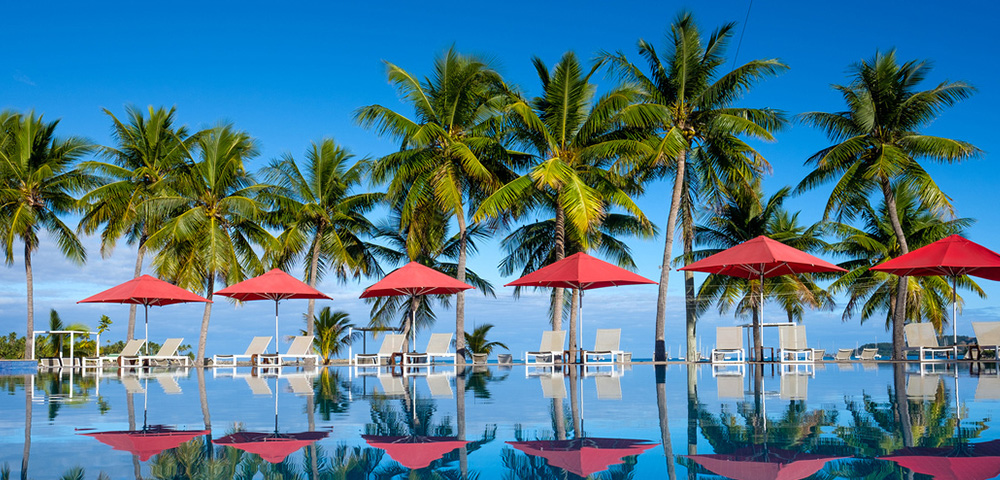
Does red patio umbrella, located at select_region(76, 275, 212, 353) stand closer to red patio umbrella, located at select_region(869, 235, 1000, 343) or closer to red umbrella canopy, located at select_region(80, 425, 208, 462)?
red umbrella canopy, located at select_region(80, 425, 208, 462)

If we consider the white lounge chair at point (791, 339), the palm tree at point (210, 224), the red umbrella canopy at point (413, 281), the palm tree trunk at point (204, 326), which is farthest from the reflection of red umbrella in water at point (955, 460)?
the palm tree trunk at point (204, 326)

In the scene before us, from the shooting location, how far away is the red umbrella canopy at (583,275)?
15.6 metres

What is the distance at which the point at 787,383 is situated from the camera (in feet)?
35.4

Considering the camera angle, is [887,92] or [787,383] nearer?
[787,383]

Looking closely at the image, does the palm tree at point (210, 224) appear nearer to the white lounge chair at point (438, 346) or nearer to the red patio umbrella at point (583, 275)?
the white lounge chair at point (438, 346)

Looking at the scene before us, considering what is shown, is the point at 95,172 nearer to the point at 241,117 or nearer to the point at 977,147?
the point at 241,117

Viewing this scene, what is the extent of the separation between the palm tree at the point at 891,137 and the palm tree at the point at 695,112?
7.10 feet

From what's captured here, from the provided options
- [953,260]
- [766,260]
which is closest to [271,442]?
[766,260]

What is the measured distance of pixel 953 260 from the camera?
1554cm

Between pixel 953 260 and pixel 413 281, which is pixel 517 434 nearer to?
pixel 413 281

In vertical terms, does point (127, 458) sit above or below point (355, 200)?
below

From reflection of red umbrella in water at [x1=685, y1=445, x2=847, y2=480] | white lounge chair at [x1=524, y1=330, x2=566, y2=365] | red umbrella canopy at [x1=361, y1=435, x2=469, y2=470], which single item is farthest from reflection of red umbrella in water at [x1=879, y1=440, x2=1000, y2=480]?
white lounge chair at [x1=524, y1=330, x2=566, y2=365]

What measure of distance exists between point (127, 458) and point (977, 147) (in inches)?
817

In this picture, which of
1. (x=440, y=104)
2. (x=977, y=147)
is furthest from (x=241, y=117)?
(x=977, y=147)
